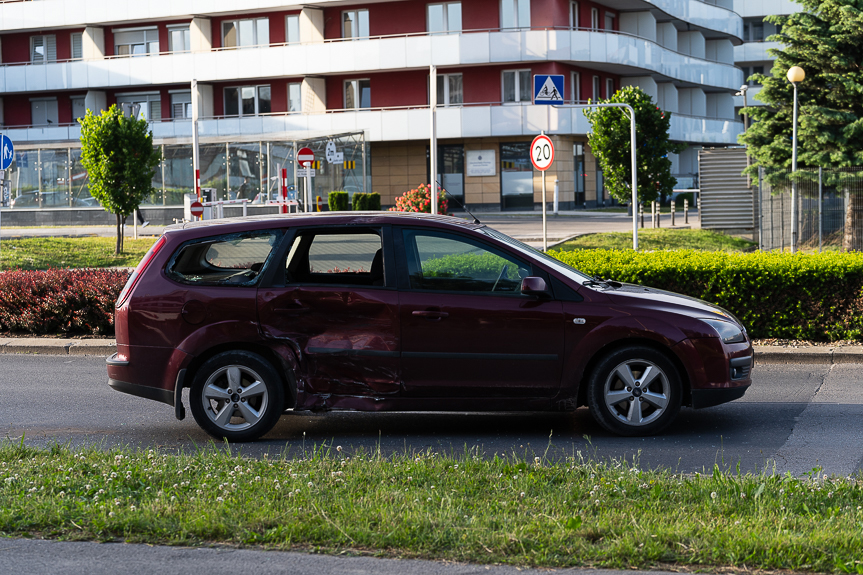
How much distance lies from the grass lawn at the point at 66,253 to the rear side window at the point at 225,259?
50.7 ft

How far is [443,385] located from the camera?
703 centimetres

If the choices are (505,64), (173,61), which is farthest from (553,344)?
(173,61)

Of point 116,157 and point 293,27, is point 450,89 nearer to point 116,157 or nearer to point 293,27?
point 293,27

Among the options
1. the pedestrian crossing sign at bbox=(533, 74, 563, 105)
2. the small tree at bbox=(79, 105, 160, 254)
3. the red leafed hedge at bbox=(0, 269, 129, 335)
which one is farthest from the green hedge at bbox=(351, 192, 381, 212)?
the red leafed hedge at bbox=(0, 269, 129, 335)

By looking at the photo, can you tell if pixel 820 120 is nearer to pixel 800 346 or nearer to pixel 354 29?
pixel 800 346

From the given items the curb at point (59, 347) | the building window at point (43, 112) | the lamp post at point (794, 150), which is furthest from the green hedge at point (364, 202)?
the building window at point (43, 112)

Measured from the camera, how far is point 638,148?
2762 cm

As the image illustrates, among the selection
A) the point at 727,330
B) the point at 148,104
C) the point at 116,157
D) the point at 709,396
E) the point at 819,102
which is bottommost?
the point at 709,396

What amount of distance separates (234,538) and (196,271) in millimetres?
3127

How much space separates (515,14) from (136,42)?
19.7 metres

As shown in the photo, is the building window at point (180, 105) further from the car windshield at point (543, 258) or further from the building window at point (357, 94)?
the car windshield at point (543, 258)

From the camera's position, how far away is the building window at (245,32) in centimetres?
4866

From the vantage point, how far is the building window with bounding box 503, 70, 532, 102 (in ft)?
147

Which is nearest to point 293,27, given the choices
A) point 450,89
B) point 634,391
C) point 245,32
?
point 245,32
